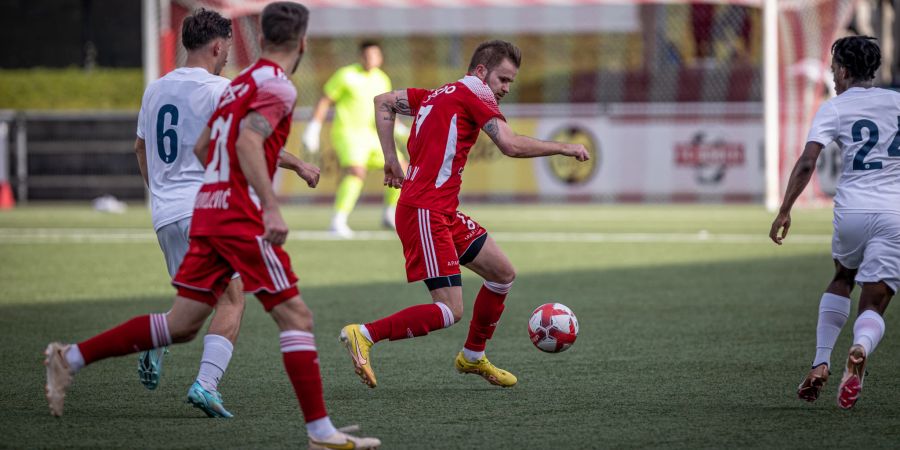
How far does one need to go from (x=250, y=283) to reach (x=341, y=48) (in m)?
25.0

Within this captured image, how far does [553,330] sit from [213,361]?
1946 mm

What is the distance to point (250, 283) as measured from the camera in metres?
4.88

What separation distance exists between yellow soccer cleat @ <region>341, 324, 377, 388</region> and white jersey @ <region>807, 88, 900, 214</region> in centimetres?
236

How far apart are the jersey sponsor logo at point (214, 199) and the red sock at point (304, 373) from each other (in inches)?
22.5

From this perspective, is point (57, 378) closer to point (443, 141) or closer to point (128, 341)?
point (128, 341)

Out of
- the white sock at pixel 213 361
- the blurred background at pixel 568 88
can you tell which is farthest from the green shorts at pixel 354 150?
the white sock at pixel 213 361

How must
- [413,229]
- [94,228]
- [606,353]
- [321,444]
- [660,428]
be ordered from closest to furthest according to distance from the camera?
[321,444] → [660,428] → [413,229] → [606,353] → [94,228]

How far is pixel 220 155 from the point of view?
16.3ft

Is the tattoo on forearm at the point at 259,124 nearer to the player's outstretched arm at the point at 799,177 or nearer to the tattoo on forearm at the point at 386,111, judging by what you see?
the tattoo on forearm at the point at 386,111

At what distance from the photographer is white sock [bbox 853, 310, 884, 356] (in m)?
5.72

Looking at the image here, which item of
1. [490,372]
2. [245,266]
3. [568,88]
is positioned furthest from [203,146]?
[568,88]

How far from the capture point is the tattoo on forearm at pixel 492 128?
6152 millimetres

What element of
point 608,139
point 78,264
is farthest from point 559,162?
point 78,264

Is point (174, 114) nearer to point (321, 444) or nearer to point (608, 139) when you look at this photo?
point (321, 444)
